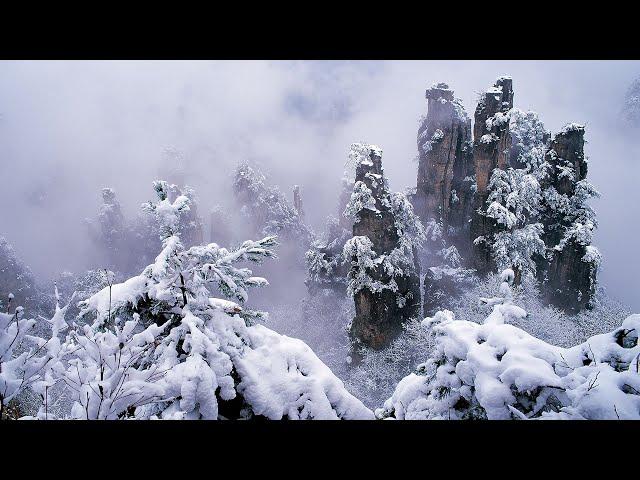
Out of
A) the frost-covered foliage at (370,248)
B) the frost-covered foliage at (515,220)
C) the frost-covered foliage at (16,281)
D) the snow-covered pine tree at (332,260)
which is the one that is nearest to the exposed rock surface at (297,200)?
the snow-covered pine tree at (332,260)

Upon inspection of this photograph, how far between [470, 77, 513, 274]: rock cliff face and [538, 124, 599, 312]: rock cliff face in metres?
2.87

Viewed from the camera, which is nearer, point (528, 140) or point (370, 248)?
point (370, 248)

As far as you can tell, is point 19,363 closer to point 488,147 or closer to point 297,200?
point 488,147

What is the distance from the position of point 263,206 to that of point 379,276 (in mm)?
21382

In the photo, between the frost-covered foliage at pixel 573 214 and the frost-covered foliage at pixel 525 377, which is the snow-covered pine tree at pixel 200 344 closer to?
the frost-covered foliage at pixel 525 377

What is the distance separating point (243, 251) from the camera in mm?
3797

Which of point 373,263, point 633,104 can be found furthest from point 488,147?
point 633,104

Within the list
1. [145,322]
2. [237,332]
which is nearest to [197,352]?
[237,332]

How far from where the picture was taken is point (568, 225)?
20438 millimetres

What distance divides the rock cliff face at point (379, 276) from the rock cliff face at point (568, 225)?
30.7 ft

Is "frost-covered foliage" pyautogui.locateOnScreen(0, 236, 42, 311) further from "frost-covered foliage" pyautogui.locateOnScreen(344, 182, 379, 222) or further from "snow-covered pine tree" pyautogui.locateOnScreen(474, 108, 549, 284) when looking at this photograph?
"snow-covered pine tree" pyautogui.locateOnScreen(474, 108, 549, 284)

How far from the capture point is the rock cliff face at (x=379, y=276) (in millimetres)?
18312
